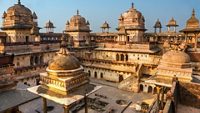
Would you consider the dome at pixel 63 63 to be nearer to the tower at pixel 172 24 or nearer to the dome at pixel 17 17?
the dome at pixel 17 17

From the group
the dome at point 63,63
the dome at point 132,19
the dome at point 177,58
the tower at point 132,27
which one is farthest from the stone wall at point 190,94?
the dome at point 132,19

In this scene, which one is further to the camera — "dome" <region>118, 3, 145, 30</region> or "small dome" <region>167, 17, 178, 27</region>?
"small dome" <region>167, 17, 178, 27</region>

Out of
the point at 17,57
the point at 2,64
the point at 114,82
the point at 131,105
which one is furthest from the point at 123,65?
the point at 2,64

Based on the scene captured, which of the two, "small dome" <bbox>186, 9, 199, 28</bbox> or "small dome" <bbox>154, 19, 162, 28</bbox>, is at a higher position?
"small dome" <bbox>154, 19, 162, 28</bbox>

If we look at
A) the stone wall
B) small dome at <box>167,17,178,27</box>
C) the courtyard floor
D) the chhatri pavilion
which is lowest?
the courtyard floor

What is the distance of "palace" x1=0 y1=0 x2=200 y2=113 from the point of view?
39.8ft

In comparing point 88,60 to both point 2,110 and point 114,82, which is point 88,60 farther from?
point 2,110

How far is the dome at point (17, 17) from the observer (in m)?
32.9

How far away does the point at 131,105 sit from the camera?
768 inches

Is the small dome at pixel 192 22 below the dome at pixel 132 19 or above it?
below

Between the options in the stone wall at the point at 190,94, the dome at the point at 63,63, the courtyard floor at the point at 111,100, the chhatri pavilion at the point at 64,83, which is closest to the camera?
the chhatri pavilion at the point at 64,83

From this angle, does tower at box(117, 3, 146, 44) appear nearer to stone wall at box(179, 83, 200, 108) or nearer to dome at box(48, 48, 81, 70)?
stone wall at box(179, 83, 200, 108)

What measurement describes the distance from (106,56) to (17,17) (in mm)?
20066

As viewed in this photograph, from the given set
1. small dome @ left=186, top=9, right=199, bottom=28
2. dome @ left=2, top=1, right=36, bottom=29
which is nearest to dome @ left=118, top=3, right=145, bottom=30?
small dome @ left=186, top=9, right=199, bottom=28
